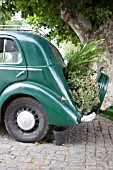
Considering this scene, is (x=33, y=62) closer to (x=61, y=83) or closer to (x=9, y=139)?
(x=61, y=83)

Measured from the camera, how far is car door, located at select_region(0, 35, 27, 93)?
5301 millimetres

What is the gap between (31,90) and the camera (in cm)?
516

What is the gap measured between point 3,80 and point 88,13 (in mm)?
3819

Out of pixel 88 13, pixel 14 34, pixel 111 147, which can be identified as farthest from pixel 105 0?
pixel 111 147

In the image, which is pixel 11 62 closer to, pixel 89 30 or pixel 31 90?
pixel 31 90

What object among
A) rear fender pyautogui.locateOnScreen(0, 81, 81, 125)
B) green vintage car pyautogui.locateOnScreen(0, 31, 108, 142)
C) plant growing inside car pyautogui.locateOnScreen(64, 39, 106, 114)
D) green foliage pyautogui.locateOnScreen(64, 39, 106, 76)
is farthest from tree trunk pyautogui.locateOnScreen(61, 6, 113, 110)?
rear fender pyautogui.locateOnScreen(0, 81, 81, 125)

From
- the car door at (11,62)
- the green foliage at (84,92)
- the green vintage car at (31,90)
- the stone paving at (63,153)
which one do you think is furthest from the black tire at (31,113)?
the green foliage at (84,92)

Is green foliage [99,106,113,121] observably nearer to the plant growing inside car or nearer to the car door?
the plant growing inside car

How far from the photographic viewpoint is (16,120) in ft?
17.6

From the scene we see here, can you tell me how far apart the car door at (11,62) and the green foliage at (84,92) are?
0.86 metres

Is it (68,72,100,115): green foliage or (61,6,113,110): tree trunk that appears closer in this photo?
(68,72,100,115): green foliage

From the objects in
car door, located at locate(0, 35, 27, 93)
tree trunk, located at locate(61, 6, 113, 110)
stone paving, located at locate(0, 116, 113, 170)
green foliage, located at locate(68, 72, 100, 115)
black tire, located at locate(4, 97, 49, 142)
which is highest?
tree trunk, located at locate(61, 6, 113, 110)

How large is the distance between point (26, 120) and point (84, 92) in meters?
1.07

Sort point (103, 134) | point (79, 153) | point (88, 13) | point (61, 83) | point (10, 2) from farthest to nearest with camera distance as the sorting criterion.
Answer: point (10, 2), point (88, 13), point (103, 134), point (61, 83), point (79, 153)
